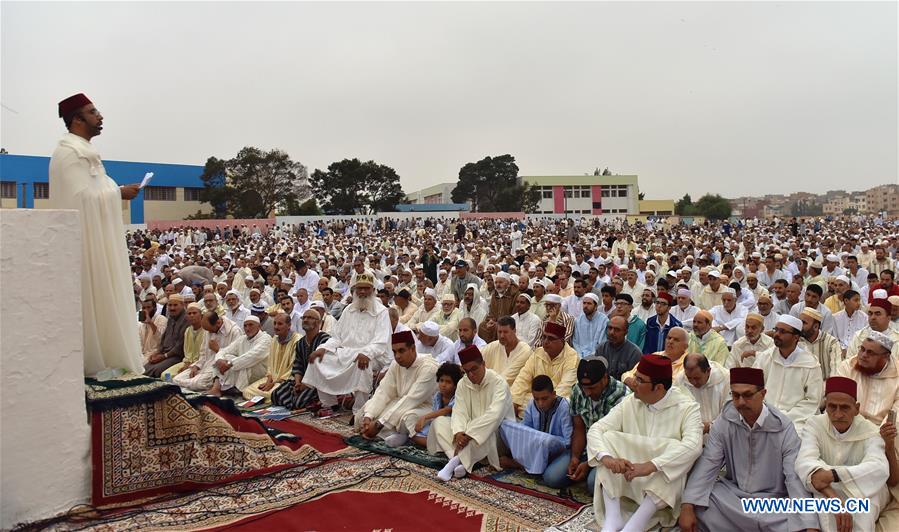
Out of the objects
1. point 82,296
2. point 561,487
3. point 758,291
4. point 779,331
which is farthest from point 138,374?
point 758,291

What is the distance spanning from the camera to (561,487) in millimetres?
3984

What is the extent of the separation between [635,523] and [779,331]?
195cm

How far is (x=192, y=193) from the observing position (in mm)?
42969

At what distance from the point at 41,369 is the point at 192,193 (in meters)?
42.7

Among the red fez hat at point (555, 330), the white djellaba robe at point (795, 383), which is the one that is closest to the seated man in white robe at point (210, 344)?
the red fez hat at point (555, 330)

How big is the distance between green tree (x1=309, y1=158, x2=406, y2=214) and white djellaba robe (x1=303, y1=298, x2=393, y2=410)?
134 feet

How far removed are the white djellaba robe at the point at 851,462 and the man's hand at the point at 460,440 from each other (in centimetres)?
187

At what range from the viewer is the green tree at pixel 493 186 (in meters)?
53.2

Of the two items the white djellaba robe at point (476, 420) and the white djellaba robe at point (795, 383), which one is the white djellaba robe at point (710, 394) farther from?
the white djellaba robe at point (476, 420)

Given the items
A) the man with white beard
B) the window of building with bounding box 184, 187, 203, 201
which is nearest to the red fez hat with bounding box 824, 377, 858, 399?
the man with white beard

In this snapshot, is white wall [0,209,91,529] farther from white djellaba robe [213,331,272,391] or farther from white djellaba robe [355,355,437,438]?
white djellaba robe [213,331,272,391]

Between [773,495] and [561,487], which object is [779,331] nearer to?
[773,495]

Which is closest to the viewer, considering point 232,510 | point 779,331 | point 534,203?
point 232,510

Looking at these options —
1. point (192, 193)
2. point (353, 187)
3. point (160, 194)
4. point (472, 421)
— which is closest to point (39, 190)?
point (160, 194)
